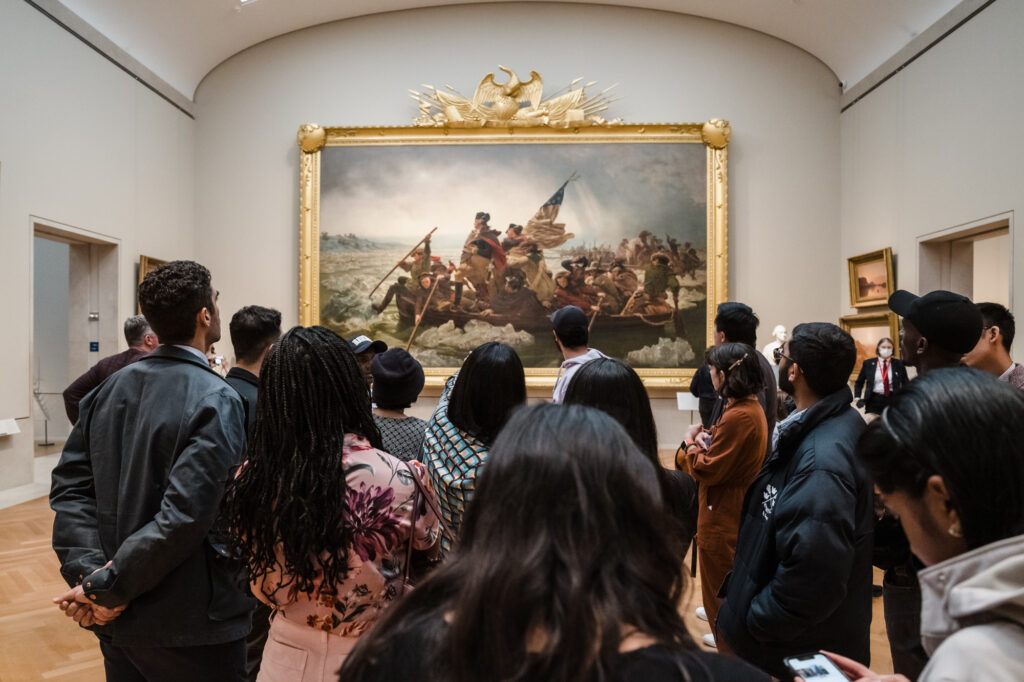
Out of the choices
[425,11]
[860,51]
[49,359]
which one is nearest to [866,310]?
[860,51]

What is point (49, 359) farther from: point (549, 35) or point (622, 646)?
point (622, 646)

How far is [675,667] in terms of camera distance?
830mm

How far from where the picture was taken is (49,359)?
13.8 m

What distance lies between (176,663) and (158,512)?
49 cm

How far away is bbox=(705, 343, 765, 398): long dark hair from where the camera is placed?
315cm

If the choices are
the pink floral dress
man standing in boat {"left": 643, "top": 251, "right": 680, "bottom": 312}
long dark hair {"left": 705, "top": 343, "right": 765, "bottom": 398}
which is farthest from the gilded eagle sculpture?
the pink floral dress

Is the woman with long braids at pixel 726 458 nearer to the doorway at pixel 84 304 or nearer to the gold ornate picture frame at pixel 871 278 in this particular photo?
the gold ornate picture frame at pixel 871 278

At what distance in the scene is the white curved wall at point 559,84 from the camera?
11.1 metres

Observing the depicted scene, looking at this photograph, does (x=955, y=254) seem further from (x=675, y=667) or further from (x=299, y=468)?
(x=675, y=667)

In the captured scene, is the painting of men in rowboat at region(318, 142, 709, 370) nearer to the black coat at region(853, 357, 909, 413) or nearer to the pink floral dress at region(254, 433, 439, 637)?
the black coat at region(853, 357, 909, 413)

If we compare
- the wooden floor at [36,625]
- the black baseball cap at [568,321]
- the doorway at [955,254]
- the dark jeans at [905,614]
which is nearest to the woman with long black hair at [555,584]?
the dark jeans at [905,614]

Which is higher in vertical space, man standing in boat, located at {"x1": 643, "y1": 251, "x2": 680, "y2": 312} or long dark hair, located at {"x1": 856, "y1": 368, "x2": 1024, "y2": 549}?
man standing in boat, located at {"x1": 643, "y1": 251, "x2": 680, "y2": 312}

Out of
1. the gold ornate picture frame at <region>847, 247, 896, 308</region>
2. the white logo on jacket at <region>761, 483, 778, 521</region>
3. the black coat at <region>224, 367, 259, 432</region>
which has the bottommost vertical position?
the white logo on jacket at <region>761, 483, 778, 521</region>

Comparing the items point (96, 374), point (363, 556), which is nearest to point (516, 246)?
point (96, 374)
